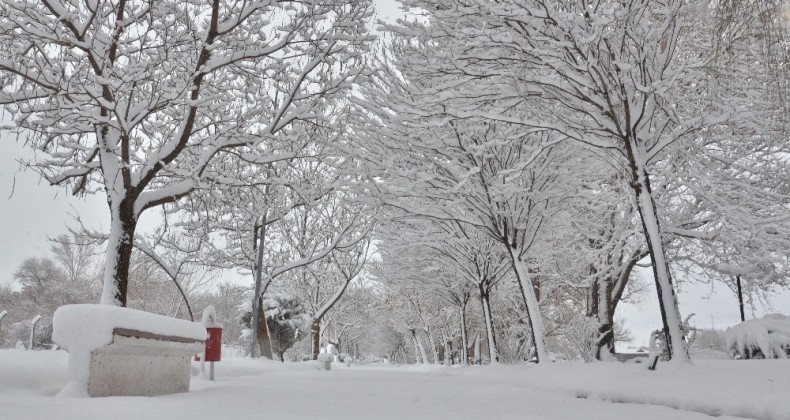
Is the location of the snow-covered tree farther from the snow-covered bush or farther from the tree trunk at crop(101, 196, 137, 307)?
the snow-covered bush

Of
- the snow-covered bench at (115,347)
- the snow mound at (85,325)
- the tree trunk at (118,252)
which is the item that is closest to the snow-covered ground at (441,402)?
the snow-covered bench at (115,347)

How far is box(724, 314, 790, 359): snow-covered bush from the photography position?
24.9ft

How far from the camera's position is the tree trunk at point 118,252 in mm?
7348

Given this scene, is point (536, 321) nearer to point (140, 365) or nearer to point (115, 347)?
point (140, 365)

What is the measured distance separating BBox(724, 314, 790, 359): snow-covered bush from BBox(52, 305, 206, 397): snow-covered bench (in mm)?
8446

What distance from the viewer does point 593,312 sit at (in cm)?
1594

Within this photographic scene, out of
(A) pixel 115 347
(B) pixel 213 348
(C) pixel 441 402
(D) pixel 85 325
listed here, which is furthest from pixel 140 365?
(B) pixel 213 348

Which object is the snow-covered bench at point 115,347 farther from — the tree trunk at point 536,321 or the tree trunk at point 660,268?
the tree trunk at point 536,321

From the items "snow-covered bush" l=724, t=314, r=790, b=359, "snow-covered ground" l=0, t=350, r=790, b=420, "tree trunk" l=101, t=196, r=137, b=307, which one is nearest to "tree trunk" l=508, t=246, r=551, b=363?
"snow-covered bush" l=724, t=314, r=790, b=359

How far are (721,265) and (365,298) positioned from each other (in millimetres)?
31664

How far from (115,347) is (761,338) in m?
8.91

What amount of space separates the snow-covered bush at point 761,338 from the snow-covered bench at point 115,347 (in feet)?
27.7

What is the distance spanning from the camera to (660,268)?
6.39m

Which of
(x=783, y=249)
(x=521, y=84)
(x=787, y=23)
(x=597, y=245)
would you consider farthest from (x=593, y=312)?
(x=787, y=23)
